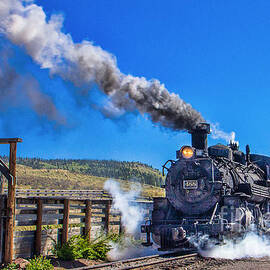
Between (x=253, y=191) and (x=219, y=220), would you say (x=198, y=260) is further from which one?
(x=253, y=191)

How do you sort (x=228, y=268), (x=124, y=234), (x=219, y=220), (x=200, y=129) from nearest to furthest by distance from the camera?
(x=228, y=268) < (x=219, y=220) < (x=200, y=129) < (x=124, y=234)

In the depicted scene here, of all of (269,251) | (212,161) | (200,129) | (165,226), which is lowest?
(269,251)

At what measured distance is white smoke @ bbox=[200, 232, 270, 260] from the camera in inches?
449

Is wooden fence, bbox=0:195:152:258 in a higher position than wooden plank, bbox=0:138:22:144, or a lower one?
lower

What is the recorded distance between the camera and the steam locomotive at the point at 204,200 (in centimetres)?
1127

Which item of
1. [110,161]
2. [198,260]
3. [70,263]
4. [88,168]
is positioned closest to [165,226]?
[198,260]

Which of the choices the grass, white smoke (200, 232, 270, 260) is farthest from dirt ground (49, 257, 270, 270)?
the grass

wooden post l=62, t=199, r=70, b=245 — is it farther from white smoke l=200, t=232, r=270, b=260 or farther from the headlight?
the headlight

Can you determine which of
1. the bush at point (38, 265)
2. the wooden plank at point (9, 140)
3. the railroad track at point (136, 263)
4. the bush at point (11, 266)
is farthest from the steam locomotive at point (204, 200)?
the wooden plank at point (9, 140)

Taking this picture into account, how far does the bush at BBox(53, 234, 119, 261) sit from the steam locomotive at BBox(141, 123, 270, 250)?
169cm

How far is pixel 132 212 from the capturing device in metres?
16.6

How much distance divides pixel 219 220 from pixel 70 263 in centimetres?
457

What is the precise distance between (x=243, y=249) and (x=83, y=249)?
530 centimetres

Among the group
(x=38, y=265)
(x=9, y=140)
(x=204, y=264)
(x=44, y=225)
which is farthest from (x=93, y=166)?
(x=38, y=265)
